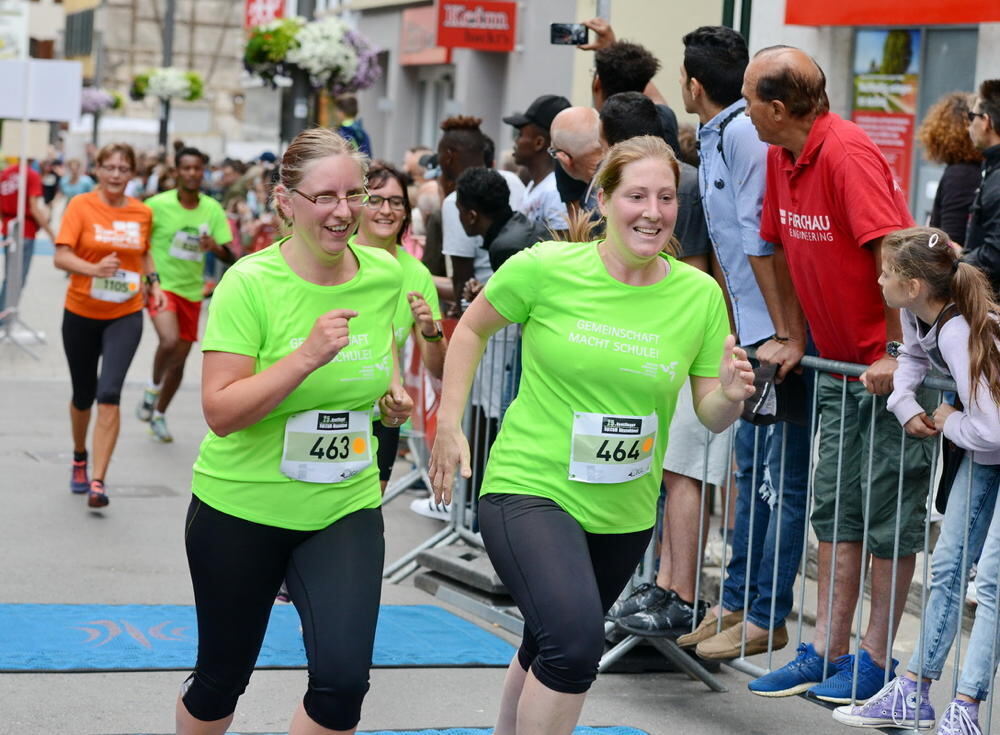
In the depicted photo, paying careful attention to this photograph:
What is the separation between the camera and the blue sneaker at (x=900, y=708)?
16.3ft

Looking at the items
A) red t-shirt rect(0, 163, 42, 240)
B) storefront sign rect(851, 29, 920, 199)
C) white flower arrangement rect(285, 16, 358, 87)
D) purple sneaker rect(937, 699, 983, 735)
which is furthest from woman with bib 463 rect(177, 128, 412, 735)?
white flower arrangement rect(285, 16, 358, 87)

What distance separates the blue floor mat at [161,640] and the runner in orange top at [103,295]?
221cm

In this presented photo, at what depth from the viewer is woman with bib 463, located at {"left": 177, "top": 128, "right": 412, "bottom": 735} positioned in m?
4.02

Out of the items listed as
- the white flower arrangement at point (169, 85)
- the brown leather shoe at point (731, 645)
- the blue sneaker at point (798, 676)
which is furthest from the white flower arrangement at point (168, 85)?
the blue sneaker at point (798, 676)

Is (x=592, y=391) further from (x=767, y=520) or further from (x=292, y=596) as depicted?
(x=767, y=520)

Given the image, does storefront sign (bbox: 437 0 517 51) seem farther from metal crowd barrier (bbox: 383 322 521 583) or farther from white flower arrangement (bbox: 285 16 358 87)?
metal crowd barrier (bbox: 383 322 521 583)

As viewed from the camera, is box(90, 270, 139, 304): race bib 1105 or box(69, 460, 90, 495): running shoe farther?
box(69, 460, 90, 495): running shoe

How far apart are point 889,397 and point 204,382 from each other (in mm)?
2076

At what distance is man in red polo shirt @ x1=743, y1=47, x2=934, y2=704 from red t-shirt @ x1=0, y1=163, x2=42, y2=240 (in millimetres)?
13528

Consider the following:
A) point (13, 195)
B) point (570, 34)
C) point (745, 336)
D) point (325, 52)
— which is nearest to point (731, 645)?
point (745, 336)

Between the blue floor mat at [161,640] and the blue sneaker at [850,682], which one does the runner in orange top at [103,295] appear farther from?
the blue sneaker at [850,682]

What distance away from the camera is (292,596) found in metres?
4.17

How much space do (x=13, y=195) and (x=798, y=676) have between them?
45.3 ft

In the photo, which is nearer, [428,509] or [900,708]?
[900,708]
